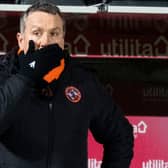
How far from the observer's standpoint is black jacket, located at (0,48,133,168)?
2016 mm

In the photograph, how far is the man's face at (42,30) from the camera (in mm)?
2111

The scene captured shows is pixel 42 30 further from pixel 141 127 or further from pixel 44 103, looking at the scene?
pixel 141 127

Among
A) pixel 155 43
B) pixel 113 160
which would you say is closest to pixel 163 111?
pixel 155 43

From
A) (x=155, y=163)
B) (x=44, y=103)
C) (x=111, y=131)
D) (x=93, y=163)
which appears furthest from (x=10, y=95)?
(x=155, y=163)

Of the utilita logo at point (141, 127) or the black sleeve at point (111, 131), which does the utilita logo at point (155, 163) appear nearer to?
the utilita logo at point (141, 127)

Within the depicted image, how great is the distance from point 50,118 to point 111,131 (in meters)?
0.32

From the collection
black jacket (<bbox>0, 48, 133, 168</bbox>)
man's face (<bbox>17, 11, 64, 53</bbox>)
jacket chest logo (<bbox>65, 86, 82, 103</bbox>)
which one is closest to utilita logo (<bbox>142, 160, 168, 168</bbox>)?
black jacket (<bbox>0, 48, 133, 168</bbox>)

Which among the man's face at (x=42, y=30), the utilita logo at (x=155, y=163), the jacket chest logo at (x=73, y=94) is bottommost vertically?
the utilita logo at (x=155, y=163)

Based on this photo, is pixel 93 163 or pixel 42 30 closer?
pixel 42 30

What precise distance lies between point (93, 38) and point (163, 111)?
63cm

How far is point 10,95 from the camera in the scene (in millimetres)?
1988

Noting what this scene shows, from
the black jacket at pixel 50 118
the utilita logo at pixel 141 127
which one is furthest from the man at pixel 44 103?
the utilita logo at pixel 141 127

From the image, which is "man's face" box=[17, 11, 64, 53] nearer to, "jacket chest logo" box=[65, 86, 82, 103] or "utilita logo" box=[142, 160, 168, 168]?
"jacket chest logo" box=[65, 86, 82, 103]

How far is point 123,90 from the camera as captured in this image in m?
3.60
